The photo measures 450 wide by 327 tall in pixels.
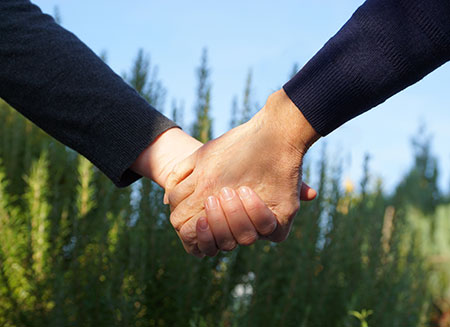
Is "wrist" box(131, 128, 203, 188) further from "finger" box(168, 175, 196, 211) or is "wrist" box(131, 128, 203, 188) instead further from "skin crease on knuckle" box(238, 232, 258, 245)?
"skin crease on knuckle" box(238, 232, 258, 245)

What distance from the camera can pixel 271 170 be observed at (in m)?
1.18

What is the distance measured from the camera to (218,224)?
1174mm

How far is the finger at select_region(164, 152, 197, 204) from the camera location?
4.20 feet

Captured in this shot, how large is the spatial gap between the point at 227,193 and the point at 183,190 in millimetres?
149

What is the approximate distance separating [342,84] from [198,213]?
519mm

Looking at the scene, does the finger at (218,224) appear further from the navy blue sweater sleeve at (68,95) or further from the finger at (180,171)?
the navy blue sweater sleeve at (68,95)

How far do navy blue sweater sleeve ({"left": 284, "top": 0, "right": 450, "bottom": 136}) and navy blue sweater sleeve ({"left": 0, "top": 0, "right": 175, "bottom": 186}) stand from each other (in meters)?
0.48

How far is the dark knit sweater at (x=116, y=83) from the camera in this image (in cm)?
97

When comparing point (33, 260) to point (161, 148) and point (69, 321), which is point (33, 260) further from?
point (161, 148)

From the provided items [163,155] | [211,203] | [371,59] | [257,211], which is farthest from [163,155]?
[371,59]

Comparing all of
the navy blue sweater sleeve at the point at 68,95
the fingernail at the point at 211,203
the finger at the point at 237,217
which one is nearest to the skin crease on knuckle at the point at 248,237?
the finger at the point at 237,217

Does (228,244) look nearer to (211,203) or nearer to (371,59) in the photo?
(211,203)

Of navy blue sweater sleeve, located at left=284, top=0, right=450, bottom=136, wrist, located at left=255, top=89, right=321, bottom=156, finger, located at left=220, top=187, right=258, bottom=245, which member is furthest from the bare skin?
navy blue sweater sleeve, located at left=284, top=0, right=450, bottom=136

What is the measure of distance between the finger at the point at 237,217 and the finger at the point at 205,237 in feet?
0.20
